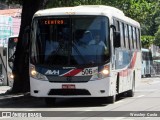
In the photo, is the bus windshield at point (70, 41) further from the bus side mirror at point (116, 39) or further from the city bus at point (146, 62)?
the city bus at point (146, 62)

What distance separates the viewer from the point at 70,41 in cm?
1770

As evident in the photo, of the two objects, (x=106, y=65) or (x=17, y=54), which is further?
(x=17, y=54)

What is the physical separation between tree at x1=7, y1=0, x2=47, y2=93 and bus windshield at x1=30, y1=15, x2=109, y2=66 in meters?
4.98

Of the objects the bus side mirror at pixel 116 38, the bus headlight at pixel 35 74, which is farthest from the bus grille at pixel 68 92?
the bus side mirror at pixel 116 38

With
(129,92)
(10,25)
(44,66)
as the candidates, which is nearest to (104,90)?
(44,66)

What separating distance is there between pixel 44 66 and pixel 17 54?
5.73 m

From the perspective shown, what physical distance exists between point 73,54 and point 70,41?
0.45m

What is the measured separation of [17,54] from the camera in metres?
23.1

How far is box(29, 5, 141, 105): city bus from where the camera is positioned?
57.1 ft

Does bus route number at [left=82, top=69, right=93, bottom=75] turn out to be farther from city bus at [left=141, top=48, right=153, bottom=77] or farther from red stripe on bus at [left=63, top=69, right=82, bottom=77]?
city bus at [left=141, top=48, right=153, bottom=77]

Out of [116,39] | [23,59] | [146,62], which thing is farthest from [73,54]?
[146,62]

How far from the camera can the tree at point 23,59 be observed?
75.1ft

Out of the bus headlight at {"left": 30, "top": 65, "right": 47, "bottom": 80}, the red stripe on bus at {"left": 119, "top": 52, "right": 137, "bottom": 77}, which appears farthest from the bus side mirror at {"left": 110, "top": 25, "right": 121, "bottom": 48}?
the bus headlight at {"left": 30, "top": 65, "right": 47, "bottom": 80}

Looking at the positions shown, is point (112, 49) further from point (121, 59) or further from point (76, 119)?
point (76, 119)
